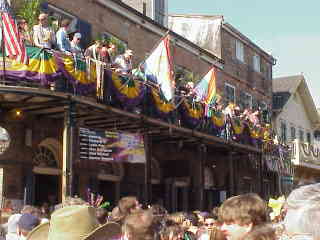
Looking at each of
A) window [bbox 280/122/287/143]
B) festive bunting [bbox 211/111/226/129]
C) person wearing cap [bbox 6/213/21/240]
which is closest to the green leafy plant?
festive bunting [bbox 211/111/226/129]

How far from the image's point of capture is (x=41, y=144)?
1557 centimetres

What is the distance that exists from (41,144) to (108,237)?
12004 mm

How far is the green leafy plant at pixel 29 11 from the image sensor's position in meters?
13.9

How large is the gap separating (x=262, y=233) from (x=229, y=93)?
79.4 ft

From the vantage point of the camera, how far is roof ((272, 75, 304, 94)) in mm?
35156

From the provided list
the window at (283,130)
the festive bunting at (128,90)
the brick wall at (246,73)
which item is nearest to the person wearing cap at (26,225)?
the festive bunting at (128,90)

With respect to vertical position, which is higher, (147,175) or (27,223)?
(147,175)

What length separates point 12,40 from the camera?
1166 centimetres

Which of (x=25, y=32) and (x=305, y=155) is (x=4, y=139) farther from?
(x=305, y=155)

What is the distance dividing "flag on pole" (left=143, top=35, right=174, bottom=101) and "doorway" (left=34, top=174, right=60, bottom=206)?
3794 mm

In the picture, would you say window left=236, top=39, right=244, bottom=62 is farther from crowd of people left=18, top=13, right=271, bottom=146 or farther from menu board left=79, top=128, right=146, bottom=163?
menu board left=79, top=128, right=146, bottom=163

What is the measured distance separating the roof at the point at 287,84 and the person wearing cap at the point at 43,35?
2412cm

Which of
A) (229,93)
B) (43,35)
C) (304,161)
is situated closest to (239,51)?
(229,93)

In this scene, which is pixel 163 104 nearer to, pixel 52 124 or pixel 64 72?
pixel 52 124
